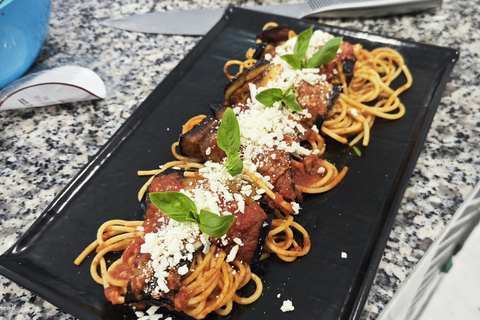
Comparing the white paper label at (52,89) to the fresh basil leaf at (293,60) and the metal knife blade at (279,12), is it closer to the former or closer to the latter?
the metal knife blade at (279,12)

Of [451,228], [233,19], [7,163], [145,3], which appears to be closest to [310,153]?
[451,228]

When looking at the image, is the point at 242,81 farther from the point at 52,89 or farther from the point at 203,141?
the point at 52,89

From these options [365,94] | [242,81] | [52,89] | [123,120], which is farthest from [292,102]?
[52,89]

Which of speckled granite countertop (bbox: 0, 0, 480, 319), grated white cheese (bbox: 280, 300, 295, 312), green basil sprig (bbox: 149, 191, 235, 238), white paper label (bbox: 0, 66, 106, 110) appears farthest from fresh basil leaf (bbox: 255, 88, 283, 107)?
white paper label (bbox: 0, 66, 106, 110)

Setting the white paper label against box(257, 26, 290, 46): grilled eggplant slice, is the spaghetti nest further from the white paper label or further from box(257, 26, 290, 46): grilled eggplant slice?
the white paper label

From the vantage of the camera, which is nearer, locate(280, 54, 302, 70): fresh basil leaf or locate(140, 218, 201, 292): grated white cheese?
locate(140, 218, 201, 292): grated white cheese
